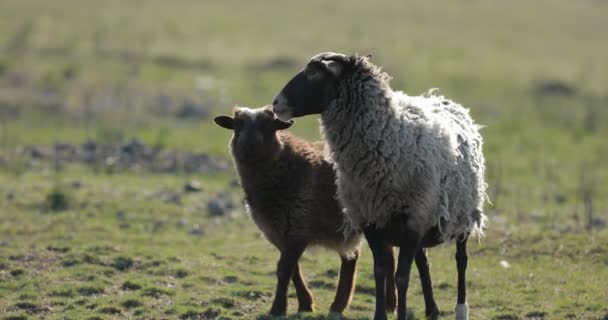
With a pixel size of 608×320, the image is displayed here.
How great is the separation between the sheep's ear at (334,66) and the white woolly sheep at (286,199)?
157cm

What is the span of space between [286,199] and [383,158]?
188 centimetres

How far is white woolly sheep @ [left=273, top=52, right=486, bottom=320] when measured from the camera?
1037 cm

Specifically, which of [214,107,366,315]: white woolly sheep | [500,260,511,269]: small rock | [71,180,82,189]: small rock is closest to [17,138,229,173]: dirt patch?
[71,180,82,189]: small rock

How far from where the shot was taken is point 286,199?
468 inches

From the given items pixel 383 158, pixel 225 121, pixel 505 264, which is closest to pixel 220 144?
pixel 505 264

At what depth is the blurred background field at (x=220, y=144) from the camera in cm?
1335

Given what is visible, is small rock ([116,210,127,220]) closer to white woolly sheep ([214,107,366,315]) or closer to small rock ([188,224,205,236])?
small rock ([188,224,205,236])

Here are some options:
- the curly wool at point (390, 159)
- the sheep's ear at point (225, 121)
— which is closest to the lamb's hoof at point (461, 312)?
the curly wool at point (390, 159)

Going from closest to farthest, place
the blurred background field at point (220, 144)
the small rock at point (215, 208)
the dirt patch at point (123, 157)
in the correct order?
the blurred background field at point (220, 144) < the small rock at point (215, 208) < the dirt patch at point (123, 157)

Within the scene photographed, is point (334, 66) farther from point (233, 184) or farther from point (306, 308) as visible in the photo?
point (233, 184)

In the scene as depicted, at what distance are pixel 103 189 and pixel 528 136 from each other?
60.2 feet

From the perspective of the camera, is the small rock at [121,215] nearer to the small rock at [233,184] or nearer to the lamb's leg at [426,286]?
the small rock at [233,184]

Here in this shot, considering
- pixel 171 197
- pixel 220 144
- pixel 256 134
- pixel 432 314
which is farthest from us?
pixel 220 144

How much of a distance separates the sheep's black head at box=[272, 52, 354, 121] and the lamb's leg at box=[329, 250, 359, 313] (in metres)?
2.58
